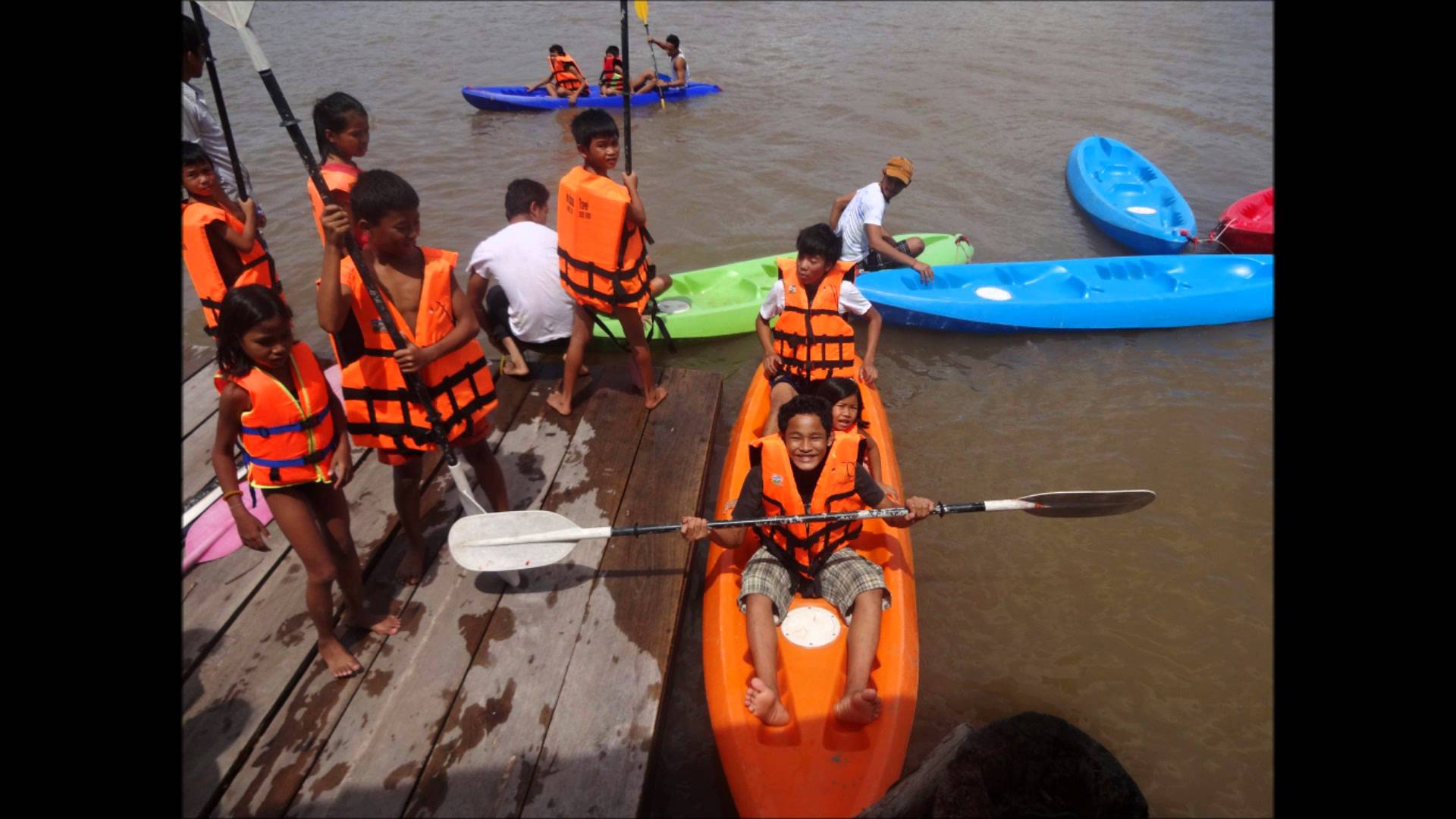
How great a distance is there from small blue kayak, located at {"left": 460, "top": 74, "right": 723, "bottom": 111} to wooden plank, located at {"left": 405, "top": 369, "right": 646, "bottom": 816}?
8695mm

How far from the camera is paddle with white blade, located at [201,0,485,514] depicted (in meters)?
2.25

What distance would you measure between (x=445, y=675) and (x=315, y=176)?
1.80m

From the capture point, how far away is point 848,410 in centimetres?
360

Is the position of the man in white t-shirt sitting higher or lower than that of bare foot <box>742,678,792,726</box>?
higher

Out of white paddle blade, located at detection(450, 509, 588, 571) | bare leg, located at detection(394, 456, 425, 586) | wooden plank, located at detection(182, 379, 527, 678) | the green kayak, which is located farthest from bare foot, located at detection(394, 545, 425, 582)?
the green kayak

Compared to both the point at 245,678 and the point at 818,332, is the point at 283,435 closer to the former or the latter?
the point at 245,678

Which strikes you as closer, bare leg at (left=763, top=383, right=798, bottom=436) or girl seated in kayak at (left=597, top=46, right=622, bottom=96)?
bare leg at (left=763, top=383, right=798, bottom=436)

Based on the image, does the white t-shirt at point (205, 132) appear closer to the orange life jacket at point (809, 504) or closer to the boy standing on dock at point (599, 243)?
the boy standing on dock at point (599, 243)

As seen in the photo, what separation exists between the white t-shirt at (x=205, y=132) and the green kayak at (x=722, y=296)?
233 cm

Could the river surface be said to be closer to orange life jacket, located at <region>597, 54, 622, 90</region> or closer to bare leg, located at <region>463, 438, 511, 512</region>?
orange life jacket, located at <region>597, 54, 622, 90</region>

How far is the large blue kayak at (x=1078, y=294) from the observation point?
5.91m

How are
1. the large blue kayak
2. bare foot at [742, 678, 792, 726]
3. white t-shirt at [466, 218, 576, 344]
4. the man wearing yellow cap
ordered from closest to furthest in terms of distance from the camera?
bare foot at [742, 678, 792, 726], white t-shirt at [466, 218, 576, 344], the man wearing yellow cap, the large blue kayak
